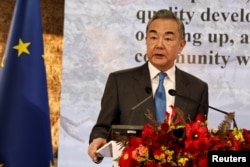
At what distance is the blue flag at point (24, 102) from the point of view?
3027 millimetres

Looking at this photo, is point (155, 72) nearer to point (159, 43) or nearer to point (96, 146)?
point (159, 43)

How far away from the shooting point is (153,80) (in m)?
3.85

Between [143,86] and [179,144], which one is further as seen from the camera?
[143,86]

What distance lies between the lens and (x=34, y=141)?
3.06 metres

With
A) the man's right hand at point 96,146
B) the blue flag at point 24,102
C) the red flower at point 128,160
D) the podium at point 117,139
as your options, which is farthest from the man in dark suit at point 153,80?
the red flower at point 128,160

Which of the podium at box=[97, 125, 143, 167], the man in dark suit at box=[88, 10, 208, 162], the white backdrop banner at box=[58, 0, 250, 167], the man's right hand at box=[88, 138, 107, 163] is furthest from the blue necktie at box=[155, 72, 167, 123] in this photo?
the podium at box=[97, 125, 143, 167]

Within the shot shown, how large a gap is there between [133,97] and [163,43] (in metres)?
0.43

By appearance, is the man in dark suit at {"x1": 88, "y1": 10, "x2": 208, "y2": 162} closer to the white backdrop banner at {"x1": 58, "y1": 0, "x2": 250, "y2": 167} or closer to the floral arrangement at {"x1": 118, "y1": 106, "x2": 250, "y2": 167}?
the white backdrop banner at {"x1": 58, "y1": 0, "x2": 250, "y2": 167}

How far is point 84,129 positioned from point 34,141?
955mm

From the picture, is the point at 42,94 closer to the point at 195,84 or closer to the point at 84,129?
the point at 84,129

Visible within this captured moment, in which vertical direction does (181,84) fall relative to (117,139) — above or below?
above

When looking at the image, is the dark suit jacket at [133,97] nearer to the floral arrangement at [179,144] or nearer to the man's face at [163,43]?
the man's face at [163,43]

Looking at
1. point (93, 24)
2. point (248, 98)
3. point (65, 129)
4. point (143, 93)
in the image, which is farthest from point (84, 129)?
point (248, 98)

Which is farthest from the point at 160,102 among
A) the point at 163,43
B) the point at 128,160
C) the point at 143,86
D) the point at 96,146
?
the point at 128,160
